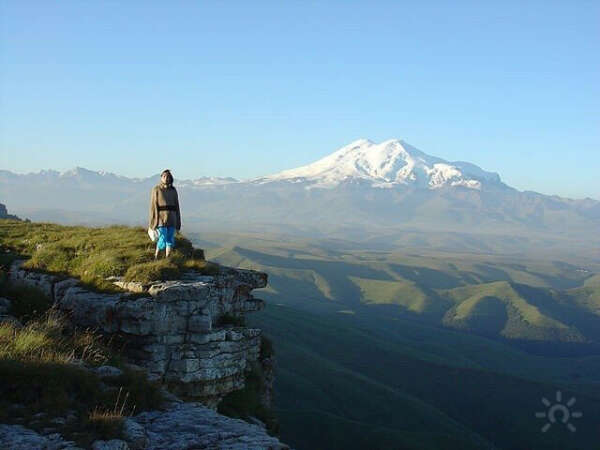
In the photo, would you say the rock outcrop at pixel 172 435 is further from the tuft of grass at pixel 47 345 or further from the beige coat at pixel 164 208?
the beige coat at pixel 164 208

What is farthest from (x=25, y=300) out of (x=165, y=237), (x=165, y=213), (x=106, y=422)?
(x=106, y=422)

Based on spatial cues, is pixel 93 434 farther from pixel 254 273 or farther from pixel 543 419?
pixel 543 419

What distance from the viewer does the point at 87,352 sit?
48.0 ft

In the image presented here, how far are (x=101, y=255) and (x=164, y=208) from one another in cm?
284

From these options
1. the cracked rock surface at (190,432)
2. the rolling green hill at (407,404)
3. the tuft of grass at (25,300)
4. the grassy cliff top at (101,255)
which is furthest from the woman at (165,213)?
the rolling green hill at (407,404)

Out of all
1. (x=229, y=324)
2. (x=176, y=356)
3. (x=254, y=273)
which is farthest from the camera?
(x=254, y=273)

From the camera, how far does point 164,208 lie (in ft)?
70.6

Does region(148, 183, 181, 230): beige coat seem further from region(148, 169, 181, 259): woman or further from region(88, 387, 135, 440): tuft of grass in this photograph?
region(88, 387, 135, 440): tuft of grass

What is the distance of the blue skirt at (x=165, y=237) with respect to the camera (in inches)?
842

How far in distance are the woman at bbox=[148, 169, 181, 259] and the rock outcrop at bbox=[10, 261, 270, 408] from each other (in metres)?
2.13

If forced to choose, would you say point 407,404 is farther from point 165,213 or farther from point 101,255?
point 101,255

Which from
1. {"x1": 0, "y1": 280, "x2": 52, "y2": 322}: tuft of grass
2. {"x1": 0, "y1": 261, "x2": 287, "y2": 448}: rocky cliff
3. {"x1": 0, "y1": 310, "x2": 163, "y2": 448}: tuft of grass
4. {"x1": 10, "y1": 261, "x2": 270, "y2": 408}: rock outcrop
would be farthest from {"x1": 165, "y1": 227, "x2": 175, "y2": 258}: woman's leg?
{"x1": 0, "y1": 310, "x2": 163, "y2": 448}: tuft of grass

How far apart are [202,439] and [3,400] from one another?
12.8ft

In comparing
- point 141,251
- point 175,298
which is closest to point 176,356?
point 175,298
